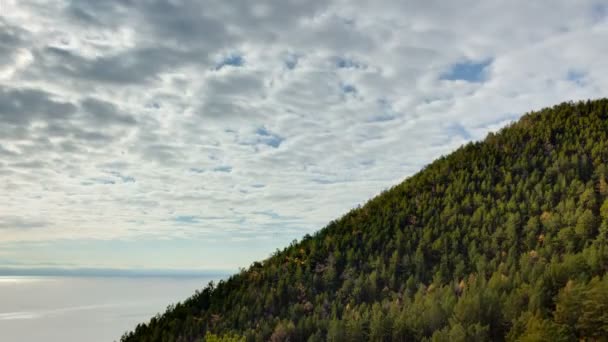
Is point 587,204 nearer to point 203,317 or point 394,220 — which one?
point 394,220

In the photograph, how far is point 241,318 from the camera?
78.6ft

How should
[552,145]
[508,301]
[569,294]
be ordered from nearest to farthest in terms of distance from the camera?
[569,294] < [508,301] < [552,145]

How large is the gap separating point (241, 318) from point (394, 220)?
37.2ft

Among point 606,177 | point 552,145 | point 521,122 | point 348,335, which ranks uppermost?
point 521,122

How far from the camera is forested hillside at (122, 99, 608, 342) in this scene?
52.7ft

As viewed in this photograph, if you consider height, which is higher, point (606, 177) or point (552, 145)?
point (552, 145)

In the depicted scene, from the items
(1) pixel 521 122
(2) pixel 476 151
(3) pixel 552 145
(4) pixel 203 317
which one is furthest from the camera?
(1) pixel 521 122

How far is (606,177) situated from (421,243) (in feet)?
33.7

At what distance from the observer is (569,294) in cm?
1484

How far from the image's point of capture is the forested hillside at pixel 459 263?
16062 millimetres

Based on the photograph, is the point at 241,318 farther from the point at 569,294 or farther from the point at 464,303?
the point at 569,294

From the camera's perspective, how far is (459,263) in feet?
78.4

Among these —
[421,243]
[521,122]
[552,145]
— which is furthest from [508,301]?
[521,122]

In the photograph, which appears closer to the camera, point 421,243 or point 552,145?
point 421,243
